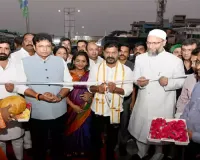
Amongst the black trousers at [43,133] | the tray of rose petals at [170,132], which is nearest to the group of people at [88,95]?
the black trousers at [43,133]

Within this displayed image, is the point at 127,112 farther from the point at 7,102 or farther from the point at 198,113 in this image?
the point at 7,102

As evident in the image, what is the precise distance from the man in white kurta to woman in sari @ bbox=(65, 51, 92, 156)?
2.75 feet

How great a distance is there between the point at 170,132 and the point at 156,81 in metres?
1.06

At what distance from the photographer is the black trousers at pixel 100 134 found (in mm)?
3840

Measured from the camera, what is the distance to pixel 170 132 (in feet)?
8.91

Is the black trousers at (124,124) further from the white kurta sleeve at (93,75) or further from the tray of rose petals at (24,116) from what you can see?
the tray of rose petals at (24,116)

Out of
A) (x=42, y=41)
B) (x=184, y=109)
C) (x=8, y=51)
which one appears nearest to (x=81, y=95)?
(x=42, y=41)

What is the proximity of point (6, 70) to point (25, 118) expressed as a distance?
835mm

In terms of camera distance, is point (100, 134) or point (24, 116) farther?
point (100, 134)

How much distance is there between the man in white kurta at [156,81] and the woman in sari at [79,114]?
84cm

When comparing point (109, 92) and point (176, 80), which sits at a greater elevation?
point (176, 80)

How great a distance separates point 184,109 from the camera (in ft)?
9.86

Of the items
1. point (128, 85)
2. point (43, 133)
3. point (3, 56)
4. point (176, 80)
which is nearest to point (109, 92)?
point (128, 85)

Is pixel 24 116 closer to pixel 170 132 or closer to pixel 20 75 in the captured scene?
pixel 20 75
